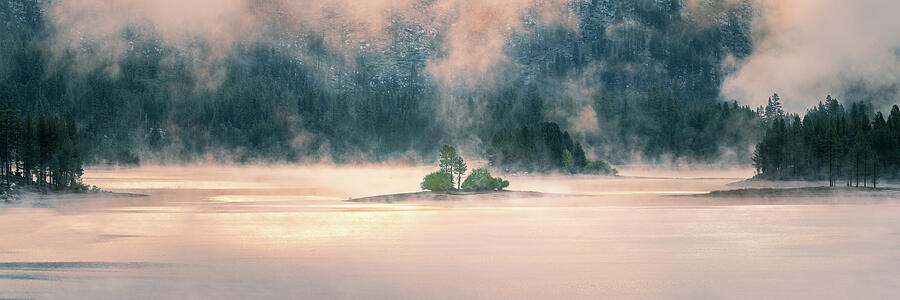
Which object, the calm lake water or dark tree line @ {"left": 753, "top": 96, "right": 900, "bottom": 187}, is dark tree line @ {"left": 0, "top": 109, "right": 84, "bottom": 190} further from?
dark tree line @ {"left": 753, "top": 96, "right": 900, "bottom": 187}

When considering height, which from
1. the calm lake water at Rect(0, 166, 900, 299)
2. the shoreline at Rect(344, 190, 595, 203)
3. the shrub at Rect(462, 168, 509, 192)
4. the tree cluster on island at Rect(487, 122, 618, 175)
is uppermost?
the tree cluster on island at Rect(487, 122, 618, 175)

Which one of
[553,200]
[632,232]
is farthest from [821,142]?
[632,232]

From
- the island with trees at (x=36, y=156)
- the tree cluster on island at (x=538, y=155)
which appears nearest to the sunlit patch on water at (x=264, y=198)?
the island with trees at (x=36, y=156)

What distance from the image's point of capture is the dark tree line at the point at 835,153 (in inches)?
4284

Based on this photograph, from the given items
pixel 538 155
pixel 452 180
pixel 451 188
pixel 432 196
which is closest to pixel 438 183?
pixel 451 188

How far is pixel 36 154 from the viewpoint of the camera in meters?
92.2

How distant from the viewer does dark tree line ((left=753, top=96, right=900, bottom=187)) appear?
10881 centimetres

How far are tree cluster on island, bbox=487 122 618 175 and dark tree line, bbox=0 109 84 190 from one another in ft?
332

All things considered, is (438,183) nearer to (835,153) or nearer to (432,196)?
(432,196)

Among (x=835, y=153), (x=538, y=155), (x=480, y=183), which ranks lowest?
(x=480, y=183)

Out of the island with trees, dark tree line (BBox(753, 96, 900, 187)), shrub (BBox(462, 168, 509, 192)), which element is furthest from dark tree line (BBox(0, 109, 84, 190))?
dark tree line (BBox(753, 96, 900, 187))

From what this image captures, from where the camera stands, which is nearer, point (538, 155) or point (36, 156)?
point (36, 156)

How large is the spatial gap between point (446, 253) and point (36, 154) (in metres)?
66.5

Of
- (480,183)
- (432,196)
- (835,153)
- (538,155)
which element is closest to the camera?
(432,196)
